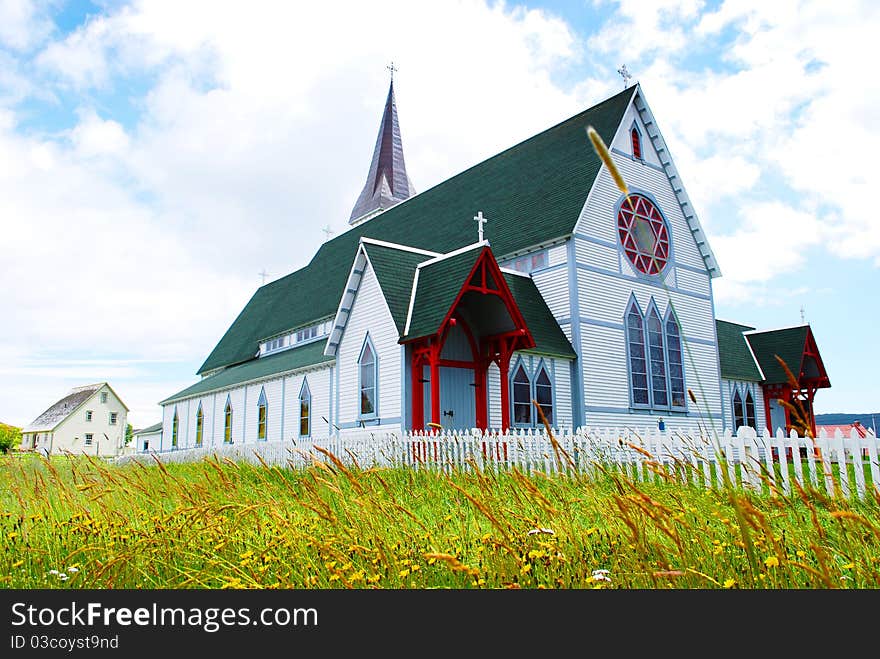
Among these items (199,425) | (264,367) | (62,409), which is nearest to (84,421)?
→ (62,409)

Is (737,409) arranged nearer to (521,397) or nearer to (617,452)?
(521,397)

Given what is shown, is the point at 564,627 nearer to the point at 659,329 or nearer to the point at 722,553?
the point at 722,553

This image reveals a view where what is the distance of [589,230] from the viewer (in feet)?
76.9

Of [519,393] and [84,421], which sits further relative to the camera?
[84,421]

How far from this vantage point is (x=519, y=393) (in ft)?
68.3

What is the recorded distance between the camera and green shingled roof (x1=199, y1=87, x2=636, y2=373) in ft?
80.5

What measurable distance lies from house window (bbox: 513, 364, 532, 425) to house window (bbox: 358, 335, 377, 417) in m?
4.17

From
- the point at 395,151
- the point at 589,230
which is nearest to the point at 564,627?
the point at 589,230

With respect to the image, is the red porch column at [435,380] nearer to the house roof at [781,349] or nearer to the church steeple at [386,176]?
the house roof at [781,349]

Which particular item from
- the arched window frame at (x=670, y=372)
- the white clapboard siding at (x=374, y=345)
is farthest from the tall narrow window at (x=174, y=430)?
the arched window frame at (x=670, y=372)

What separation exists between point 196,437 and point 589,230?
21.6 m

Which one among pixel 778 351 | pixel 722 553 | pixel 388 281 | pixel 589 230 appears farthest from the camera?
pixel 778 351

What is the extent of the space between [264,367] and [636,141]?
17308 mm

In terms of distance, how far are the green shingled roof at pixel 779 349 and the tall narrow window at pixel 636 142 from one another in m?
11.4
